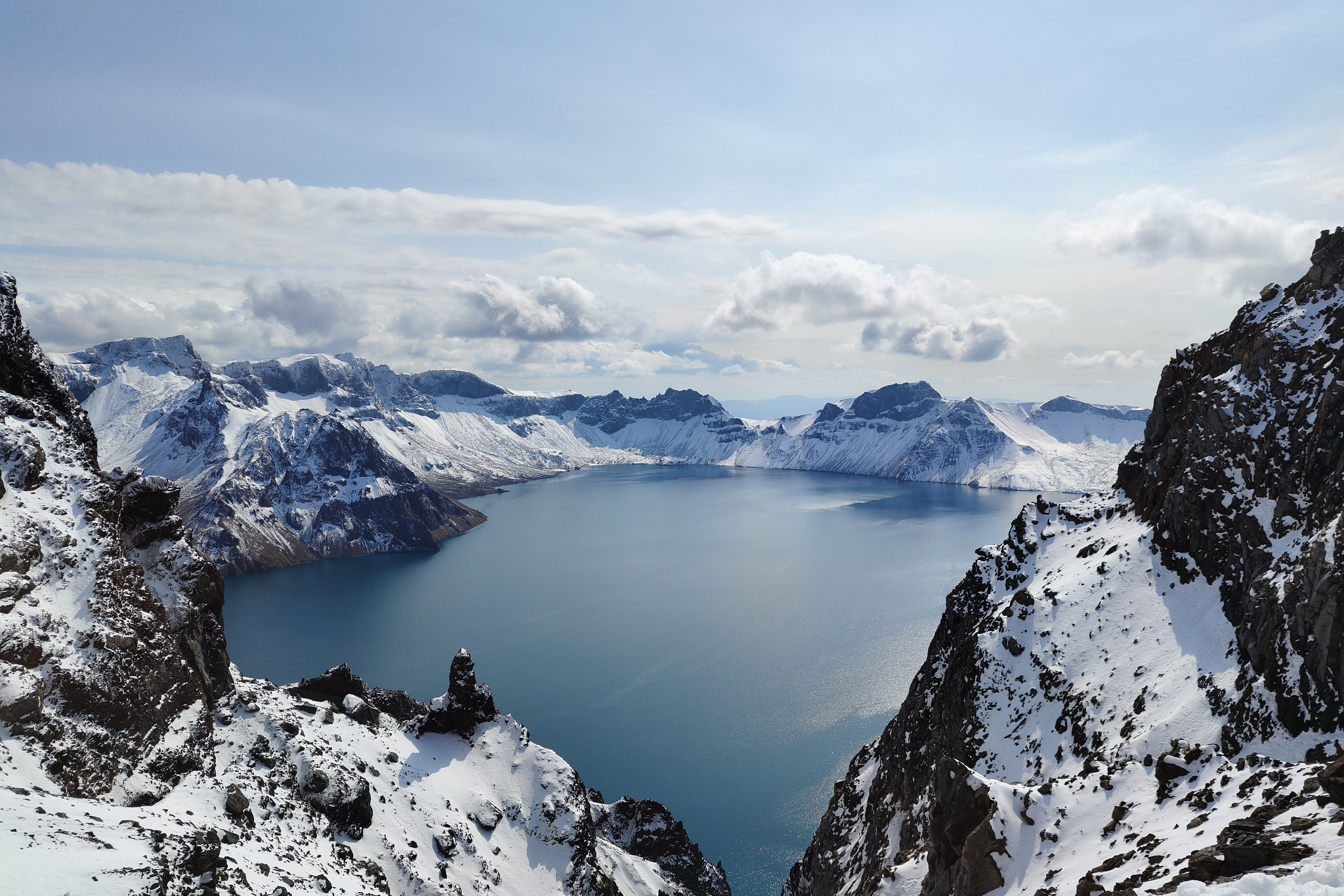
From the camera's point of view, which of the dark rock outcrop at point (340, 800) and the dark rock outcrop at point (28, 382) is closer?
the dark rock outcrop at point (28, 382)

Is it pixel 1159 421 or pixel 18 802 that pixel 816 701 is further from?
pixel 18 802

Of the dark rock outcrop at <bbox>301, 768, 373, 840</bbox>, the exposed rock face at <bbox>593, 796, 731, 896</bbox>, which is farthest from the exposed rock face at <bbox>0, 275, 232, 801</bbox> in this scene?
the exposed rock face at <bbox>593, 796, 731, 896</bbox>

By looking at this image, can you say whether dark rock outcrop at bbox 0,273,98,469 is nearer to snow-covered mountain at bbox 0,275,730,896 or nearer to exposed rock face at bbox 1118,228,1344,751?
snow-covered mountain at bbox 0,275,730,896

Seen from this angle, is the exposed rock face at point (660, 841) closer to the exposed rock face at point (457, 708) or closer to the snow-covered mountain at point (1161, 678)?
the snow-covered mountain at point (1161, 678)

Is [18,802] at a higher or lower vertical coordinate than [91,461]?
lower

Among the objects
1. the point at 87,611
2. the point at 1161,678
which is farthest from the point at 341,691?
the point at 1161,678

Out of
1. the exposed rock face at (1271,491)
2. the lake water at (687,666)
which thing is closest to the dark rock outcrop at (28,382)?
the lake water at (687,666)

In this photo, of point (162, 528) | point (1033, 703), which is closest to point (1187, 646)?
point (1033, 703)
